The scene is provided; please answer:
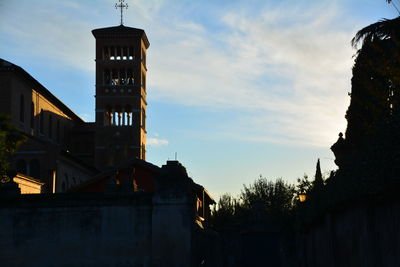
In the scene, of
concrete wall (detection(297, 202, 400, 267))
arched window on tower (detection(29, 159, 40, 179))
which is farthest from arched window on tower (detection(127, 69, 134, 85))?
concrete wall (detection(297, 202, 400, 267))

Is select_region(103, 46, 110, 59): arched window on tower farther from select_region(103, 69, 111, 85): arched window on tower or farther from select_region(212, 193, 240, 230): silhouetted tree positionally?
select_region(212, 193, 240, 230): silhouetted tree

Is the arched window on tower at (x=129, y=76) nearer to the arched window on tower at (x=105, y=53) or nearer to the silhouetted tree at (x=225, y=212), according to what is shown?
the arched window on tower at (x=105, y=53)

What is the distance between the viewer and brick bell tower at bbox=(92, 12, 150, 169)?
7575cm

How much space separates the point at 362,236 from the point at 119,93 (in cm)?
6482

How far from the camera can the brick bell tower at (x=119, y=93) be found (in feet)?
249

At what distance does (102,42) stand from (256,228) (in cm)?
3364

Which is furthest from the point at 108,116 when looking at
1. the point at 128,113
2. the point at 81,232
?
the point at 81,232

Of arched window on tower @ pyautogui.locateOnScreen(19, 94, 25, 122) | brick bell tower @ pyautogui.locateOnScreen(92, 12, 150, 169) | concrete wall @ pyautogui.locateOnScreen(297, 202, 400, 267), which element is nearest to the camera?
concrete wall @ pyautogui.locateOnScreen(297, 202, 400, 267)

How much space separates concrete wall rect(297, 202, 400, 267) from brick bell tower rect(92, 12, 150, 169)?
181 ft

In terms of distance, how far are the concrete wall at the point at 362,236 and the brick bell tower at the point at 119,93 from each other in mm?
55251

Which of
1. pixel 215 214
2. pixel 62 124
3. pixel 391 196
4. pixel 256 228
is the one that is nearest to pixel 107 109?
pixel 62 124

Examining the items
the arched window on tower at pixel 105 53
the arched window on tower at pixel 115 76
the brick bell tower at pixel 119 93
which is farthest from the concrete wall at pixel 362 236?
the arched window on tower at pixel 105 53

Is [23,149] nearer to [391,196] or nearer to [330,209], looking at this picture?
[330,209]

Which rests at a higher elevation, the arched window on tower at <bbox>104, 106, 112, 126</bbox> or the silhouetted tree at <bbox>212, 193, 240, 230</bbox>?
the arched window on tower at <bbox>104, 106, 112, 126</bbox>
